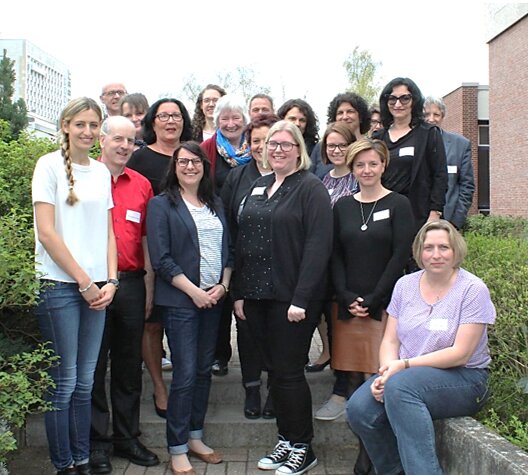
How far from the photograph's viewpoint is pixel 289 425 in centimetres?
441

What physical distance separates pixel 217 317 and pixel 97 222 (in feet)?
3.42

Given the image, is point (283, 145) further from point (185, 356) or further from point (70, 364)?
point (70, 364)

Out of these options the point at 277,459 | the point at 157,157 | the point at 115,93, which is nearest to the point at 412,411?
Result: the point at 277,459

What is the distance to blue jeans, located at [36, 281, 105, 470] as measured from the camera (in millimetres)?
3871

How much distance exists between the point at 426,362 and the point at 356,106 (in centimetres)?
269

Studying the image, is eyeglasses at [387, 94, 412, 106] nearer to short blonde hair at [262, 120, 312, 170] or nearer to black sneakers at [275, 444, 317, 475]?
short blonde hair at [262, 120, 312, 170]

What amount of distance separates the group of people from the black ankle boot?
10mm

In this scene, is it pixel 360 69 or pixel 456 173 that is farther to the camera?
pixel 360 69

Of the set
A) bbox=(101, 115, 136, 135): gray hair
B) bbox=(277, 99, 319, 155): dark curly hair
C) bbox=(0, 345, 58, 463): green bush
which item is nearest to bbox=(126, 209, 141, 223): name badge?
bbox=(101, 115, 136, 135): gray hair

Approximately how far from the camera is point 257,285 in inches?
173

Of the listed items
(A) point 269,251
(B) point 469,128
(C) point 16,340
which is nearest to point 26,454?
(C) point 16,340

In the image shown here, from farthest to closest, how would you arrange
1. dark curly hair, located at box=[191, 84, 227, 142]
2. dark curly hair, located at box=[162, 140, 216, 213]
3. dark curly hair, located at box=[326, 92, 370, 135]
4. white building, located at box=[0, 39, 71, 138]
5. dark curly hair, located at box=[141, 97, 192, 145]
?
white building, located at box=[0, 39, 71, 138]
dark curly hair, located at box=[191, 84, 227, 142]
dark curly hair, located at box=[326, 92, 370, 135]
dark curly hair, located at box=[141, 97, 192, 145]
dark curly hair, located at box=[162, 140, 216, 213]

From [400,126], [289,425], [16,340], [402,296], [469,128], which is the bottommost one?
[289,425]

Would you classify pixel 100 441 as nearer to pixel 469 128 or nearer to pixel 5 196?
pixel 5 196
